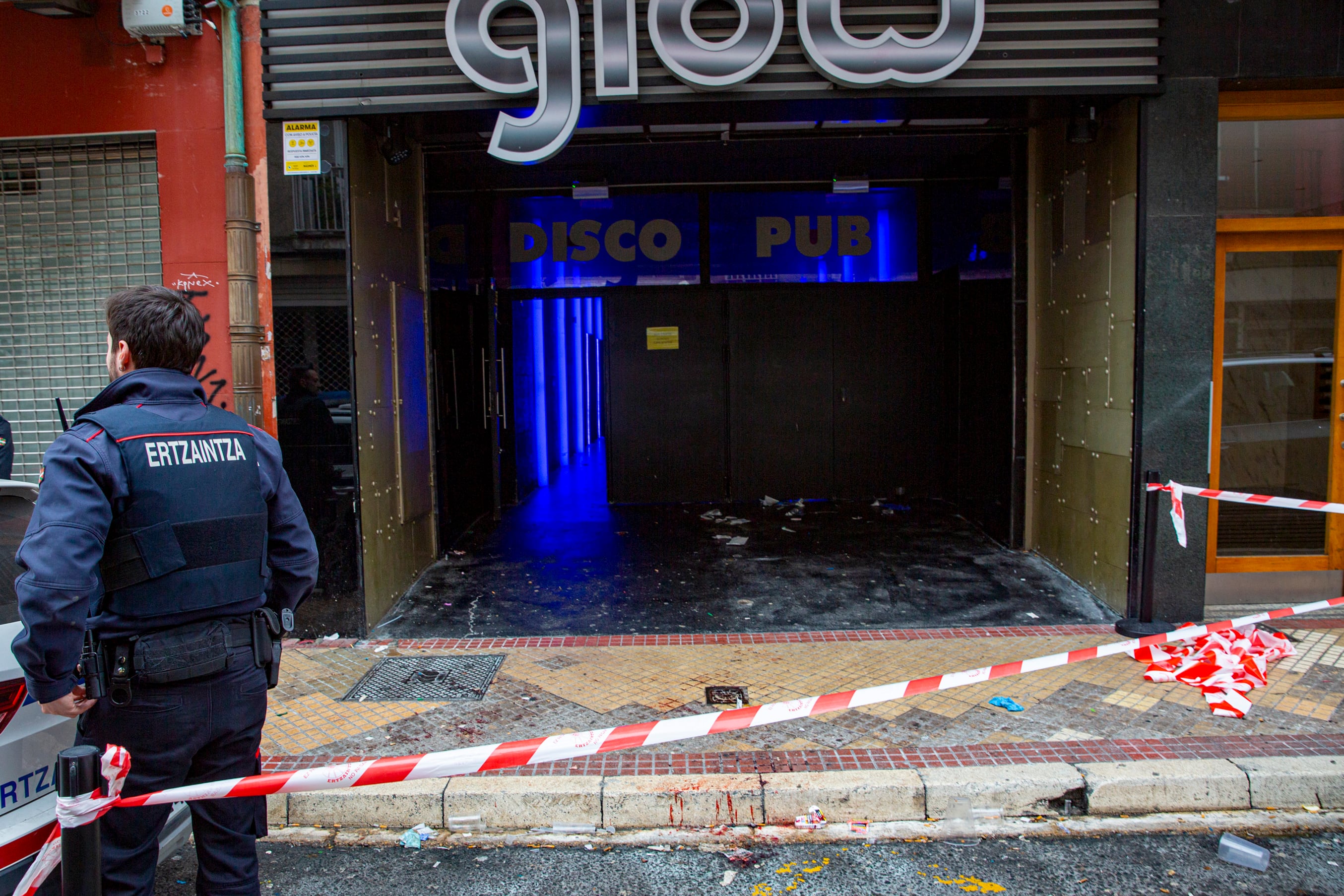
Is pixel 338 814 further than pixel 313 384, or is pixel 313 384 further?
pixel 313 384

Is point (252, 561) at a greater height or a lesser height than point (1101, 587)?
greater

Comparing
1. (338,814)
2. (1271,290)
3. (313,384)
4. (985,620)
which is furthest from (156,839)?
(1271,290)

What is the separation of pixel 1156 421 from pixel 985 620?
175cm

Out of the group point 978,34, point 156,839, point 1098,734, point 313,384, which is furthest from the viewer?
point 313,384

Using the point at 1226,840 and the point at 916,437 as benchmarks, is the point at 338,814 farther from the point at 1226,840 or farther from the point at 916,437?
the point at 916,437

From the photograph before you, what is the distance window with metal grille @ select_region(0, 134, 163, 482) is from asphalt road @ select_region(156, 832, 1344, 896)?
15.3 ft

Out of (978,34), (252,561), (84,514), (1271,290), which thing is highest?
(978,34)

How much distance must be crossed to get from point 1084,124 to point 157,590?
20.5 feet

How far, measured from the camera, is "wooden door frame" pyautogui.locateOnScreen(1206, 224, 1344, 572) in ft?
19.8

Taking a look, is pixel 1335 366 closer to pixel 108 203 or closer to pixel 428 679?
pixel 428 679

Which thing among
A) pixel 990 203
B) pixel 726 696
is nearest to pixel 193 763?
pixel 726 696

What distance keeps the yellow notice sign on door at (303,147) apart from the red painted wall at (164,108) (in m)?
0.92

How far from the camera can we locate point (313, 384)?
5.82 m

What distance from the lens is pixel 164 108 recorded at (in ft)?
20.7
